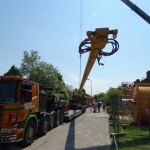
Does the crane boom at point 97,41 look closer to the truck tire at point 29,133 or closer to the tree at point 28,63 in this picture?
the truck tire at point 29,133

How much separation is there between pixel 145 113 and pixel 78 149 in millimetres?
8196

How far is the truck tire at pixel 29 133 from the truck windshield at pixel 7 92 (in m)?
1.56

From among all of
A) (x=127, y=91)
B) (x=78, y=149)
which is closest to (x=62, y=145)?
(x=78, y=149)

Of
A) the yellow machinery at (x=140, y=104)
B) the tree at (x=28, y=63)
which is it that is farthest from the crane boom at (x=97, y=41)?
the tree at (x=28, y=63)

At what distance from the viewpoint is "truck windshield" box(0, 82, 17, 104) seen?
7934mm

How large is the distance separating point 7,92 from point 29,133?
83.1 inches

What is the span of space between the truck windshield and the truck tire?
5.12 ft

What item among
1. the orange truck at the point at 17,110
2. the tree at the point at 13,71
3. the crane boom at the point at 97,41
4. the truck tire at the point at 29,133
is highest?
the tree at the point at 13,71

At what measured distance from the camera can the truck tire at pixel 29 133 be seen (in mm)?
8434

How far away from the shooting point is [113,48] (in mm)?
11922

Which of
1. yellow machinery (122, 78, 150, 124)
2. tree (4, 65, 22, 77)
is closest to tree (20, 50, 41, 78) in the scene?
tree (4, 65, 22, 77)

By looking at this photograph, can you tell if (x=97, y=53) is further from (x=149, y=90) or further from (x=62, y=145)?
(x=62, y=145)

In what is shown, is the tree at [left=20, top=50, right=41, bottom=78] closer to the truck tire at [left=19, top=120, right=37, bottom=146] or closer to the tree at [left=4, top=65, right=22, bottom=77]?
the tree at [left=4, top=65, right=22, bottom=77]

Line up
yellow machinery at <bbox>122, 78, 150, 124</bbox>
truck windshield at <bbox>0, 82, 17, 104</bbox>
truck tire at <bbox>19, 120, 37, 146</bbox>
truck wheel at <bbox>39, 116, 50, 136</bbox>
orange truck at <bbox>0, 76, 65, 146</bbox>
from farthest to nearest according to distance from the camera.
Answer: yellow machinery at <bbox>122, 78, 150, 124</bbox> < truck wheel at <bbox>39, 116, 50, 136</bbox> < truck tire at <bbox>19, 120, 37, 146</bbox> < truck windshield at <bbox>0, 82, 17, 104</bbox> < orange truck at <bbox>0, 76, 65, 146</bbox>
